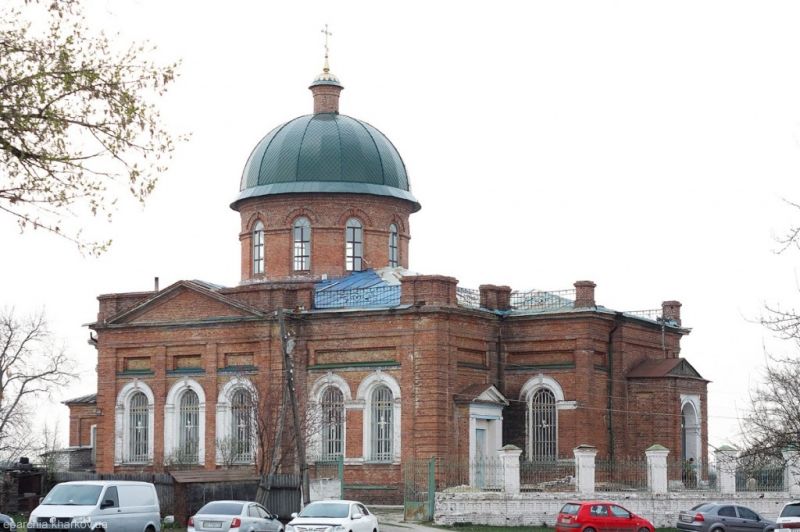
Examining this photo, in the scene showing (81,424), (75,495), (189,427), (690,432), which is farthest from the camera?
(81,424)

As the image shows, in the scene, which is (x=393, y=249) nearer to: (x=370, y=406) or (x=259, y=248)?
(x=259, y=248)

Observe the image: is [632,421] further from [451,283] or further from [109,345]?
[109,345]

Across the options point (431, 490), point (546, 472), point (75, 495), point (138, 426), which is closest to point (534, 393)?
point (546, 472)

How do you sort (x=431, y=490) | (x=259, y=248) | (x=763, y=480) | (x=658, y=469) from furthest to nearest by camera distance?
(x=259, y=248) → (x=763, y=480) → (x=658, y=469) → (x=431, y=490)

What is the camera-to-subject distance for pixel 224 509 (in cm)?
3075

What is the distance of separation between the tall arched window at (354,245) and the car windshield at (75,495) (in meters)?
21.4

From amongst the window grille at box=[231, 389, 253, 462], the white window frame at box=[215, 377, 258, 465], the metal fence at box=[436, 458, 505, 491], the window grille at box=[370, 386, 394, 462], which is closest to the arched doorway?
the metal fence at box=[436, 458, 505, 491]

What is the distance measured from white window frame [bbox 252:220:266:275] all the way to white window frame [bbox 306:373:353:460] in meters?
6.36

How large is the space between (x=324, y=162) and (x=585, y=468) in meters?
14.8

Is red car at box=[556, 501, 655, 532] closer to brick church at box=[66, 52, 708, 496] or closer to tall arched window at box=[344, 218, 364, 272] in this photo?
brick church at box=[66, 52, 708, 496]

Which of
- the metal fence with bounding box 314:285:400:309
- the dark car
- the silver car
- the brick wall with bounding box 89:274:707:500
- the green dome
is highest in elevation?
the green dome

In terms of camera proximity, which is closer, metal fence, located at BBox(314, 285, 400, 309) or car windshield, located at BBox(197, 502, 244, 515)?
car windshield, located at BBox(197, 502, 244, 515)

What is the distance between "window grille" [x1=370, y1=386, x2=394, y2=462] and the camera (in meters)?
43.6

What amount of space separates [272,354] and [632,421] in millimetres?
10939
